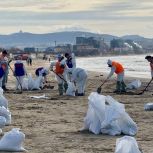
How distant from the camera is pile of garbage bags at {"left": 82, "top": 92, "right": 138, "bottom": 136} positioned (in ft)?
33.0

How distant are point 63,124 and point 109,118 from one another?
1.66 m

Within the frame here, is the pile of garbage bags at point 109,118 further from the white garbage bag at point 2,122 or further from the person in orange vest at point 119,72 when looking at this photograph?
the person in orange vest at point 119,72

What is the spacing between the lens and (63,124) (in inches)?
451

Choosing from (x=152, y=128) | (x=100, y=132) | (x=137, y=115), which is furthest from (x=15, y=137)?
(x=137, y=115)

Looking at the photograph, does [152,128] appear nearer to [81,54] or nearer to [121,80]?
[121,80]

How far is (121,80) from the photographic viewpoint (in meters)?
20.1

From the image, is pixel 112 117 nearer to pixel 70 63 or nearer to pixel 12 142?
pixel 12 142

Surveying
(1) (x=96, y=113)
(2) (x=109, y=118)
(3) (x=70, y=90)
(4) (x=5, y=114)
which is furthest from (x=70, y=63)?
(2) (x=109, y=118)

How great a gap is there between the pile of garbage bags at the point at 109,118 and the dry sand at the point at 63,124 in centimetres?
19

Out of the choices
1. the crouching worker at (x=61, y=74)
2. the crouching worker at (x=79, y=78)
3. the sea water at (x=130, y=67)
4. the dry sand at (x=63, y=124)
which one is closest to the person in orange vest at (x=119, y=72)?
the crouching worker at (x=79, y=78)

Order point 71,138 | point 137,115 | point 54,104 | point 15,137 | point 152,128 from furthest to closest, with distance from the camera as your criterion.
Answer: point 54,104 < point 137,115 < point 152,128 < point 71,138 < point 15,137

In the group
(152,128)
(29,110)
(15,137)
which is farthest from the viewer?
(29,110)

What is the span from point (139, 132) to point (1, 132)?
2634mm

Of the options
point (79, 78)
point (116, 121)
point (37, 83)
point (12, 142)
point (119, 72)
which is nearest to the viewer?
point (12, 142)
